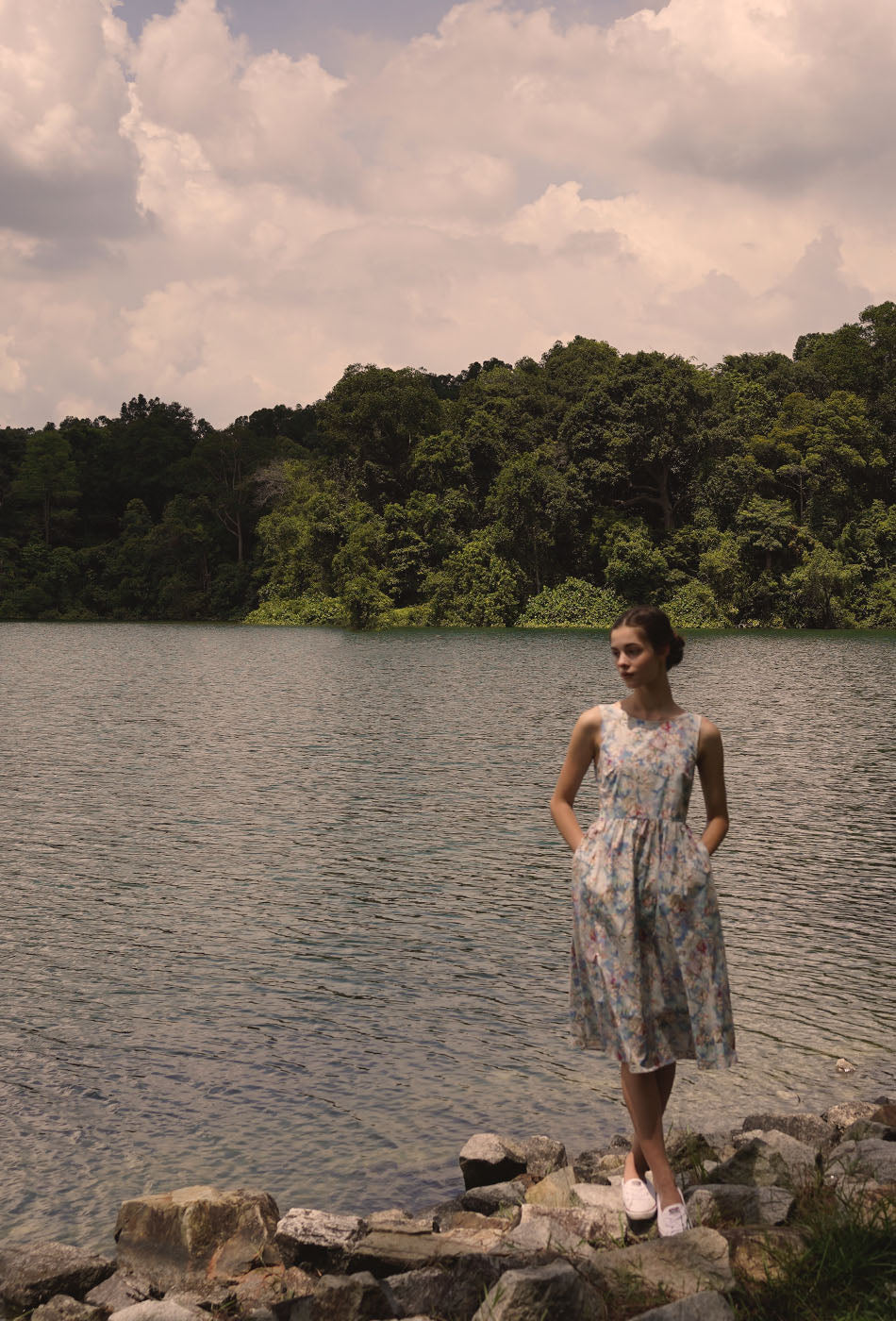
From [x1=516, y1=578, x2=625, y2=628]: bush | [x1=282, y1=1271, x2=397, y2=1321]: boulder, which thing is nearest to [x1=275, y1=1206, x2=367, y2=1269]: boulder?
[x1=282, y1=1271, x2=397, y2=1321]: boulder

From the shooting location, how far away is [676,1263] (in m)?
4.36

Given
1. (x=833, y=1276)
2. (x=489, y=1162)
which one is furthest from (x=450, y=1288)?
(x=489, y=1162)

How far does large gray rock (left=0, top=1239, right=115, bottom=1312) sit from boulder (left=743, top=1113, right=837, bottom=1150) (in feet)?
10.5

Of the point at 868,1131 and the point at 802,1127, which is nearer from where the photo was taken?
the point at 868,1131

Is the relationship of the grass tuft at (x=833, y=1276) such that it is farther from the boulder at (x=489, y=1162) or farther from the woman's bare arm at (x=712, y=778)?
the boulder at (x=489, y=1162)

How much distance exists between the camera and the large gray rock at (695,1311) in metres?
3.90

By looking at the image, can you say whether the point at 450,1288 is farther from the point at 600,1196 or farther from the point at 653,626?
the point at 653,626

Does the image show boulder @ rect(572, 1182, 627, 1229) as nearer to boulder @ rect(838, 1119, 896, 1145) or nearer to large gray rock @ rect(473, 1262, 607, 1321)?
large gray rock @ rect(473, 1262, 607, 1321)

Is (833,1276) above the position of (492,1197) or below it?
above

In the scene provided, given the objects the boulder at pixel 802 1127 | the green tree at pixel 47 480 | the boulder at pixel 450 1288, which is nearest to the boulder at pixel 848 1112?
the boulder at pixel 802 1127

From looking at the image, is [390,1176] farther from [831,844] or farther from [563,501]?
[563,501]

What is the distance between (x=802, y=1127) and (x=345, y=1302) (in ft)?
8.89

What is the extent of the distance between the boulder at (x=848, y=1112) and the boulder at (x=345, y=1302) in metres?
2.85

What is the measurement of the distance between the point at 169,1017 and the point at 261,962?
1.33m
